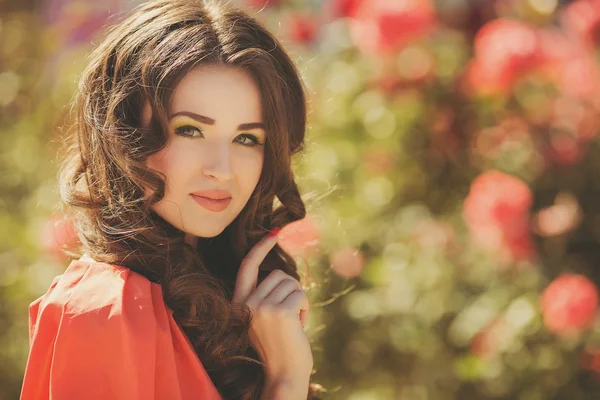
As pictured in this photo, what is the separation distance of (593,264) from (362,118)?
43.9 inches

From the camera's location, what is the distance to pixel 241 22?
154cm

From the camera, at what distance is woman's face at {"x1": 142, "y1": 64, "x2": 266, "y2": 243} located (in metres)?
1.40

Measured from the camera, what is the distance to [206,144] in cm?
142

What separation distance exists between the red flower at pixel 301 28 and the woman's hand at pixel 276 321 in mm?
2064

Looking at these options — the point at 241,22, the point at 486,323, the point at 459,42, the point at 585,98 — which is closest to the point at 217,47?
the point at 241,22

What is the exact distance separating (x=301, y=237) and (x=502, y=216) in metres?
0.78

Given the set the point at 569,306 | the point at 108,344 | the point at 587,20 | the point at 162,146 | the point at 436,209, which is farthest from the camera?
the point at 436,209

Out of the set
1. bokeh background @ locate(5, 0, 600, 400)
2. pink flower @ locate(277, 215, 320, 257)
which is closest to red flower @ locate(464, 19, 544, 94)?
bokeh background @ locate(5, 0, 600, 400)

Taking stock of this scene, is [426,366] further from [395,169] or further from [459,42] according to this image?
[459,42]

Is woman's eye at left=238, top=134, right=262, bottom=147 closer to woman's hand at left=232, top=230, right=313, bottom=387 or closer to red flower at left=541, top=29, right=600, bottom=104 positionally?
woman's hand at left=232, top=230, right=313, bottom=387

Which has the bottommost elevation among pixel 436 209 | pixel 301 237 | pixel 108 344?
pixel 436 209

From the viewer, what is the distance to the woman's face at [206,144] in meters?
1.40

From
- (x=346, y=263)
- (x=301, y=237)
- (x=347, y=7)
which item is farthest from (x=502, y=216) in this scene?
(x=347, y=7)

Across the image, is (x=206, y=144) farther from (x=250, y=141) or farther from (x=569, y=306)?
Answer: (x=569, y=306)
